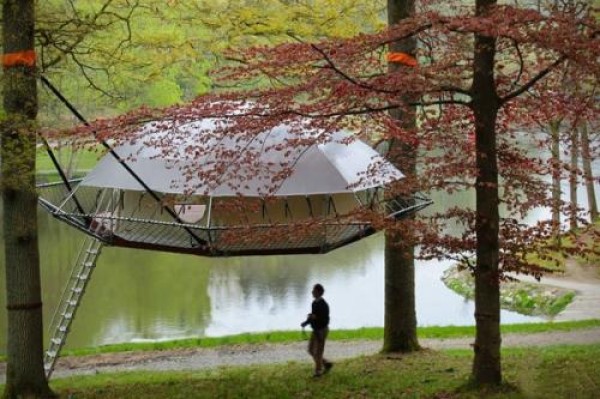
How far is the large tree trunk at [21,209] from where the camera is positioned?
23.2 ft

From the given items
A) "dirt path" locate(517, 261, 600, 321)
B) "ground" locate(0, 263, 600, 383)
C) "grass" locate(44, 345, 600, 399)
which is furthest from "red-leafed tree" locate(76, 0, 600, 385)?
"dirt path" locate(517, 261, 600, 321)

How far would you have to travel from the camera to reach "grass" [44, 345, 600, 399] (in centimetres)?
662

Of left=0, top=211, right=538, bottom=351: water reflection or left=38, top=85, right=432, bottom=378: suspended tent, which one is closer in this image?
left=38, top=85, right=432, bottom=378: suspended tent

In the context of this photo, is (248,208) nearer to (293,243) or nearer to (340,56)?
(293,243)

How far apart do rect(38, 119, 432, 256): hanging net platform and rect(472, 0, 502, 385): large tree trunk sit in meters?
1.03

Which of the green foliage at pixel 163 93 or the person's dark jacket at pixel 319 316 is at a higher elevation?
the green foliage at pixel 163 93

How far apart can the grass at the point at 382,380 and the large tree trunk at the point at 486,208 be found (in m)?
0.59

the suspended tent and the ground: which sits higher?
the suspended tent

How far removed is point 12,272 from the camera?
7.45m

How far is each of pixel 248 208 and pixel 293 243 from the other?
99 cm

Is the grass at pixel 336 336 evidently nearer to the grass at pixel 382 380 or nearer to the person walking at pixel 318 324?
the grass at pixel 382 380

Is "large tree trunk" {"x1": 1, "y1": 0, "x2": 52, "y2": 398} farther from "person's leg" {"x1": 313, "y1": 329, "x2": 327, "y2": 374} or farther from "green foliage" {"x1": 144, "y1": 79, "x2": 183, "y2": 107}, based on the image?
"green foliage" {"x1": 144, "y1": 79, "x2": 183, "y2": 107}

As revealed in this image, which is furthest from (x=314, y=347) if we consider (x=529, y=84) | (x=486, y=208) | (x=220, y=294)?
(x=220, y=294)

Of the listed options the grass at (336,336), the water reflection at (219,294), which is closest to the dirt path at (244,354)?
the grass at (336,336)
